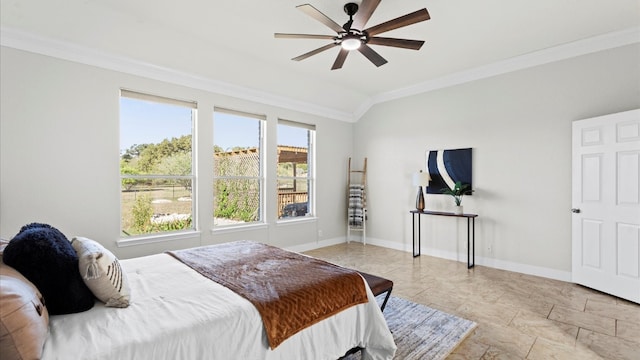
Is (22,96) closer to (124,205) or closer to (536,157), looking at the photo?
(124,205)

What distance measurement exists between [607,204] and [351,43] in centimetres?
332

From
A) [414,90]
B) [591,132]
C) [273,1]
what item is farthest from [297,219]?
[591,132]

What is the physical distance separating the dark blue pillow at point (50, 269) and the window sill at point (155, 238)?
2241 mm

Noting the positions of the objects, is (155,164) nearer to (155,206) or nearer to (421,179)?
(155,206)

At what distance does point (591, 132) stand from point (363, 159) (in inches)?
138

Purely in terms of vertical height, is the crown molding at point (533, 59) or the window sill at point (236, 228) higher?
the crown molding at point (533, 59)

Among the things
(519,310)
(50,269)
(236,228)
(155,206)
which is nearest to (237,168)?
(236,228)

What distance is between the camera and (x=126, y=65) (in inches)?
140

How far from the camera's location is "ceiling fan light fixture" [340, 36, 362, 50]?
2.85 m

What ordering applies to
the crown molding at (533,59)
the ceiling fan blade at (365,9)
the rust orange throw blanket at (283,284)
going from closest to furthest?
the rust orange throw blanket at (283,284)
the ceiling fan blade at (365,9)
the crown molding at (533,59)

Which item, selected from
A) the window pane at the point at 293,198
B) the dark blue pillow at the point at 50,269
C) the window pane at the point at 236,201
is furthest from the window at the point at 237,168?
the dark blue pillow at the point at 50,269

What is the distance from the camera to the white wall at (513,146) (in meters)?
3.75

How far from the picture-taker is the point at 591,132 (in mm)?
3568

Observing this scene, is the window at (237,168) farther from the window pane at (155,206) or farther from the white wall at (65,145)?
the window pane at (155,206)
